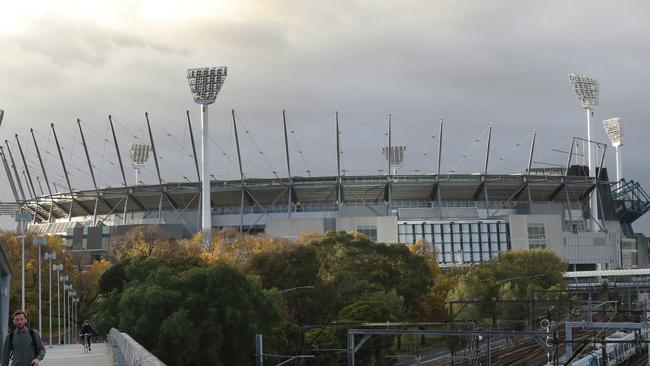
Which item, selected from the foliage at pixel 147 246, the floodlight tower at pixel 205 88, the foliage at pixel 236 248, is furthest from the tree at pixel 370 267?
the floodlight tower at pixel 205 88

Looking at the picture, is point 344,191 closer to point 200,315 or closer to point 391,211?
point 391,211

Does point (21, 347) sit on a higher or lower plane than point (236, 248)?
lower

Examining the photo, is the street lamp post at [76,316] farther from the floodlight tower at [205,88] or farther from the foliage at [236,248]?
the floodlight tower at [205,88]

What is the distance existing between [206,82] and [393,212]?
1527 inches

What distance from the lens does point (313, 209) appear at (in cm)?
17150

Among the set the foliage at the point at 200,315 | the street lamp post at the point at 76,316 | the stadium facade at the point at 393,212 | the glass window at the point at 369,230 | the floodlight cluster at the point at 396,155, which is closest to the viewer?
the foliage at the point at 200,315

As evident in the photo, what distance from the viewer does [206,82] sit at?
154250 millimetres

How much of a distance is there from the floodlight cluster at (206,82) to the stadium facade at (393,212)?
17.4 meters

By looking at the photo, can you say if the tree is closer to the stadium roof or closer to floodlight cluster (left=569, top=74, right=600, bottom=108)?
the stadium roof

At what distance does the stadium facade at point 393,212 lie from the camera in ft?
544

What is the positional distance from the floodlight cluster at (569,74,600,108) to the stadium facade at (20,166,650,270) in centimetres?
2533

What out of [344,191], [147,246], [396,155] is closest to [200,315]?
[147,246]

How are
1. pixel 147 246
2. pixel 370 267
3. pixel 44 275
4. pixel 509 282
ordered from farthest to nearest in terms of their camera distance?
pixel 147 246 < pixel 44 275 < pixel 509 282 < pixel 370 267

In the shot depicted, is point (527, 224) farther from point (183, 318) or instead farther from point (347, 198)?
point (183, 318)
